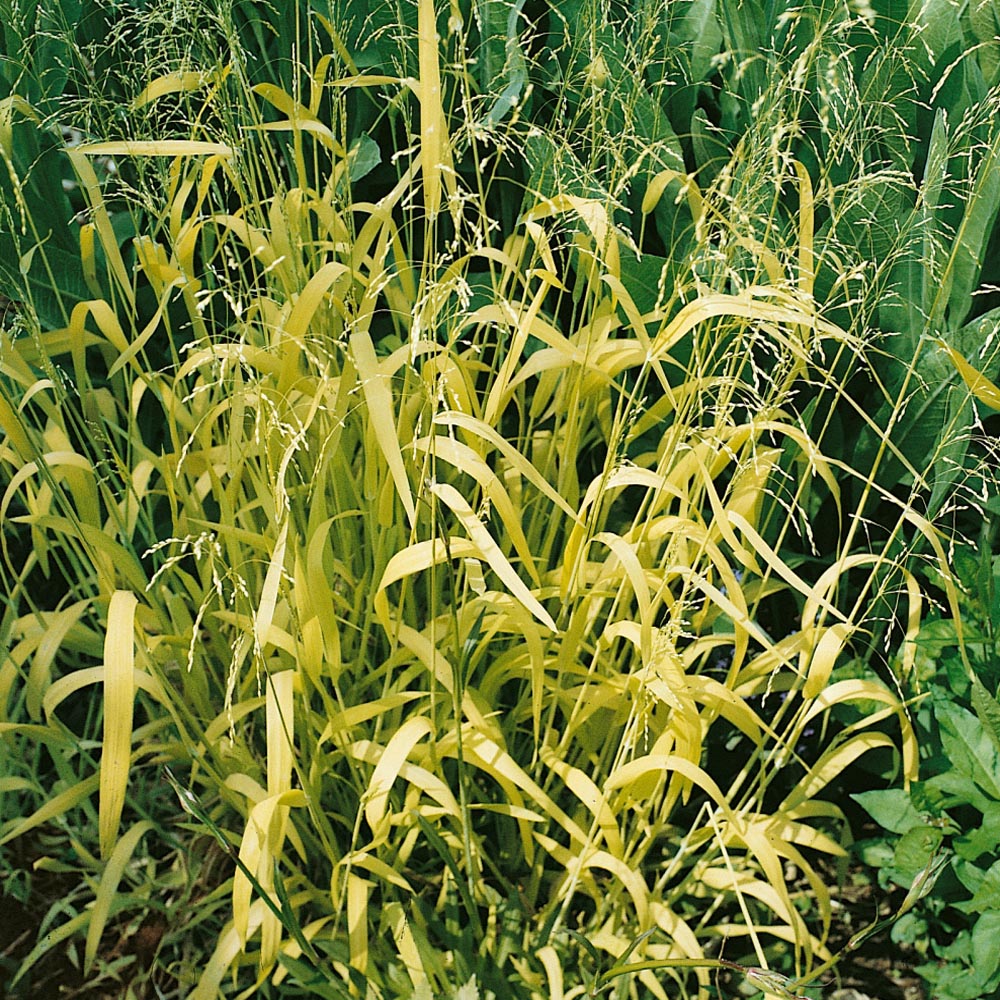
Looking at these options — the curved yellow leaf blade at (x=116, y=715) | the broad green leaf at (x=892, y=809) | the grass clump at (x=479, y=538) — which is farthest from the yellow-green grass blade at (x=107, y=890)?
the broad green leaf at (x=892, y=809)

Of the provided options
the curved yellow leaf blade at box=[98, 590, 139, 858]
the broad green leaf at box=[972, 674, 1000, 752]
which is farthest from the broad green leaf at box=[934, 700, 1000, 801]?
the curved yellow leaf blade at box=[98, 590, 139, 858]

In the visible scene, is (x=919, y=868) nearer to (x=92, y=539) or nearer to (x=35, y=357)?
(x=92, y=539)

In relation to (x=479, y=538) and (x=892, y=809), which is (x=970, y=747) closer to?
(x=892, y=809)

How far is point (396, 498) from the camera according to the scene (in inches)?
48.9

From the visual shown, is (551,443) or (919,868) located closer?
(919,868)

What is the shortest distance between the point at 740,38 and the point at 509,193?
40cm

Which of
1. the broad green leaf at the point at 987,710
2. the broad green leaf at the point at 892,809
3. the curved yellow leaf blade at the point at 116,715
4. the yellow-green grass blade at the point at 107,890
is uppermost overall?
the curved yellow leaf blade at the point at 116,715

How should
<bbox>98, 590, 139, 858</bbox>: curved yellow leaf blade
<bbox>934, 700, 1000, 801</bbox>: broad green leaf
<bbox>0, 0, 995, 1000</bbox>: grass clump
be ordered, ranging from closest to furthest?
<bbox>98, 590, 139, 858</bbox>: curved yellow leaf blade
<bbox>0, 0, 995, 1000</bbox>: grass clump
<bbox>934, 700, 1000, 801</bbox>: broad green leaf

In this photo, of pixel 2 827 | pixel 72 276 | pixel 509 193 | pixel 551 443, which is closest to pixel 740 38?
pixel 509 193

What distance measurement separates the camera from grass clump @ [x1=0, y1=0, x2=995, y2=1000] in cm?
106

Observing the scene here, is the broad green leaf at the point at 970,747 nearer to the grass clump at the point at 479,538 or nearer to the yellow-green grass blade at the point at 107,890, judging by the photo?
the grass clump at the point at 479,538

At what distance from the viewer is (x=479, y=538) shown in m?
0.95

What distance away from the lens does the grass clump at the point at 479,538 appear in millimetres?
1060

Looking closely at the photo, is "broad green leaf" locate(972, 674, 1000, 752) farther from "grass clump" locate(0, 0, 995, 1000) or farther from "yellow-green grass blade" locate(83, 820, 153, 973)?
"yellow-green grass blade" locate(83, 820, 153, 973)
